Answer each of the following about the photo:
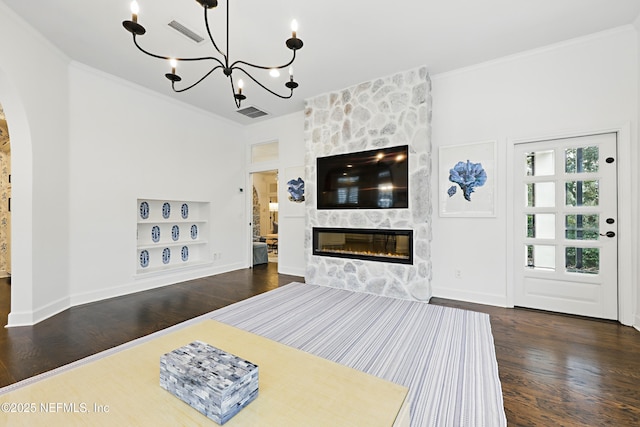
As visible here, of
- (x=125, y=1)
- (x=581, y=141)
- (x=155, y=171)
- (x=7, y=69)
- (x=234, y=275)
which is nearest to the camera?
(x=125, y=1)

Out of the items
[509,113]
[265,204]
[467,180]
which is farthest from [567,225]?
[265,204]

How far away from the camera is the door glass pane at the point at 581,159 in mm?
3020

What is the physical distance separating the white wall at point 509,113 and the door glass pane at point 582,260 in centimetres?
27

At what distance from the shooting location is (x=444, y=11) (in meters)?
2.58

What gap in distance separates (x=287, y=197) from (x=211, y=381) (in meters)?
4.39

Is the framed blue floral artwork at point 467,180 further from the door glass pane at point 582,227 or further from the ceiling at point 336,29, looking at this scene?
the ceiling at point 336,29

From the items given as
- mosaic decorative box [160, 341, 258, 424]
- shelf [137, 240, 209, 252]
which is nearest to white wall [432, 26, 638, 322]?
mosaic decorative box [160, 341, 258, 424]

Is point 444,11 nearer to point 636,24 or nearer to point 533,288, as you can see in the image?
point 636,24

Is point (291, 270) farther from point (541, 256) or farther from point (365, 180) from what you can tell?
point (541, 256)

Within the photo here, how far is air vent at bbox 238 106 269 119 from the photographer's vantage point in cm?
494

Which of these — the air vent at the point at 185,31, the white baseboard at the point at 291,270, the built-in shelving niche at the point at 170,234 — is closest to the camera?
the air vent at the point at 185,31

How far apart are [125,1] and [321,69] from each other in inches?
84.0

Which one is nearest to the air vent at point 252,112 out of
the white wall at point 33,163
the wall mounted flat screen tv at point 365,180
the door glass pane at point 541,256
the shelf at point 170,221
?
the wall mounted flat screen tv at point 365,180

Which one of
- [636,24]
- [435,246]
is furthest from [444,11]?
[435,246]
